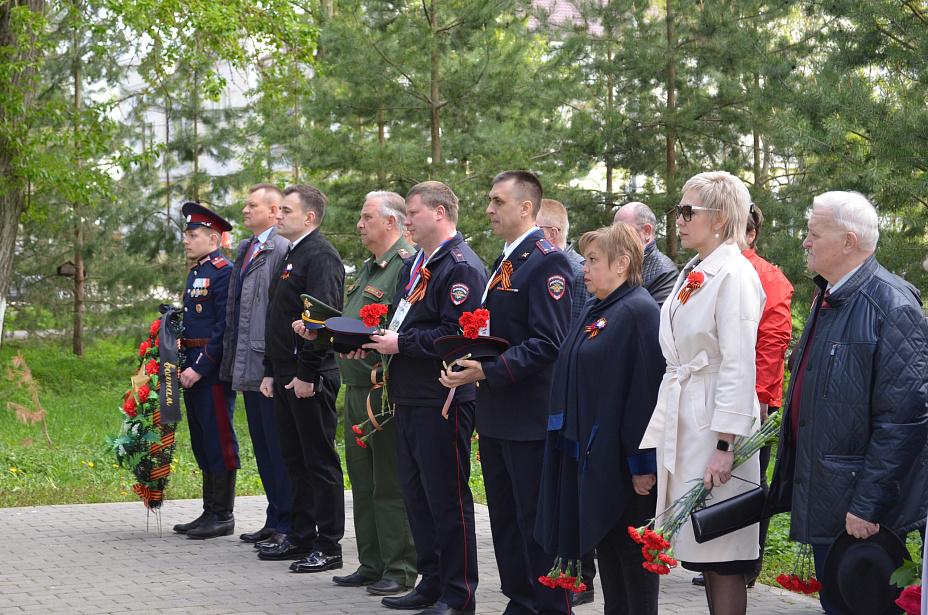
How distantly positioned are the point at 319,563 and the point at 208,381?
1.78 meters

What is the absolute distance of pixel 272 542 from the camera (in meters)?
6.91

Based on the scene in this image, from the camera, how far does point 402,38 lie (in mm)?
14555

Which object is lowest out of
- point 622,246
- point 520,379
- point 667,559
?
point 667,559

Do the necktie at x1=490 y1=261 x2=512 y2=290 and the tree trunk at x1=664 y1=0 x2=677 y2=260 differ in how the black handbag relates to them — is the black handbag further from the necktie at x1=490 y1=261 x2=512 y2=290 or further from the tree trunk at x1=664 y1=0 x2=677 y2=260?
the tree trunk at x1=664 y1=0 x2=677 y2=260

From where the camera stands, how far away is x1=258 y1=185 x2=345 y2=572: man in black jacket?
645 centimetres

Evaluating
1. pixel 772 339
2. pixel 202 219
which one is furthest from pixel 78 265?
pixel 772 339

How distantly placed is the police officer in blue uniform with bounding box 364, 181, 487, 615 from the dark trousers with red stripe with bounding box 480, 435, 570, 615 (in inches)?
13.6

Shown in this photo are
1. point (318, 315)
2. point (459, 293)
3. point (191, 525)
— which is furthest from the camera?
point (191, 525)

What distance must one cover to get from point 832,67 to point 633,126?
6.12m

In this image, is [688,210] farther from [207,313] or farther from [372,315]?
[207,313]

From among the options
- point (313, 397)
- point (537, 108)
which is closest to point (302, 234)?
point (313, 397)

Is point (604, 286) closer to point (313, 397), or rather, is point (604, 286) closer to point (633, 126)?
point (313, 397)

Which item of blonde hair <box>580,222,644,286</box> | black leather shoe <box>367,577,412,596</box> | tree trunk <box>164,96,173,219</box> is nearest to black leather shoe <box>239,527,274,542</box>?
black leather shoe <box>367,577,412,596</box>

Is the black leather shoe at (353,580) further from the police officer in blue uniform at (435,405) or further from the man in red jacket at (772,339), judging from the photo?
the man in red jacket at (772,339)
